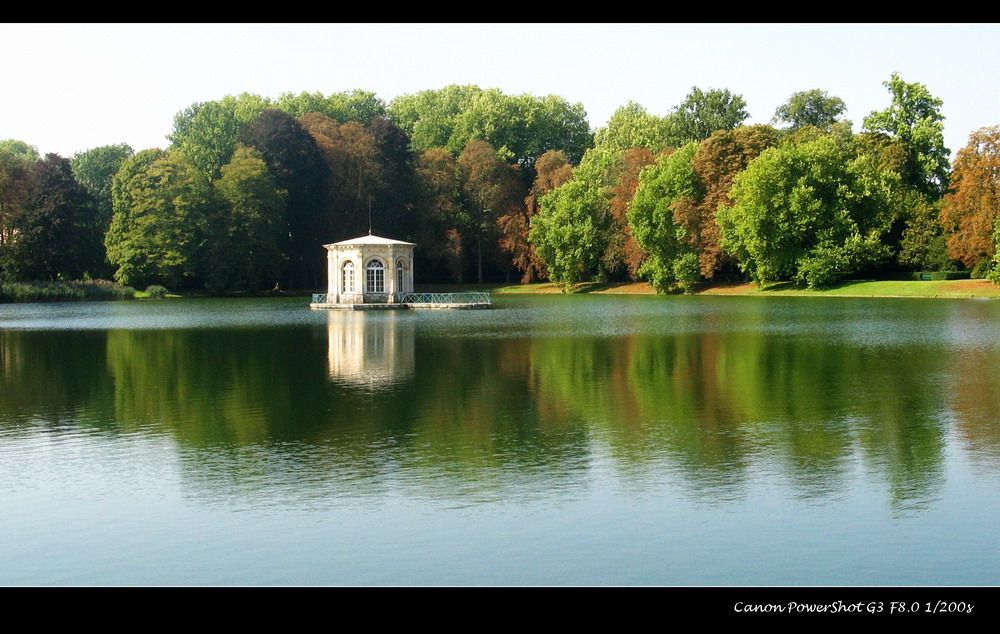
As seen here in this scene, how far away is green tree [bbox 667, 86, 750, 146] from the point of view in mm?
86750

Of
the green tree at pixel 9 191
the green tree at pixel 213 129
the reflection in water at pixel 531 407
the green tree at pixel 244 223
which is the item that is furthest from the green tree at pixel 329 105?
the reflection in water at pixel 531 407

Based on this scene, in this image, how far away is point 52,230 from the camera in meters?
77.6

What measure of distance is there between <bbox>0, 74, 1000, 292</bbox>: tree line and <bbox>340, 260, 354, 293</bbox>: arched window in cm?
1953

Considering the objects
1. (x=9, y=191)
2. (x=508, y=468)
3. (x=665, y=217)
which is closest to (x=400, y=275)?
(x=665, y=217)

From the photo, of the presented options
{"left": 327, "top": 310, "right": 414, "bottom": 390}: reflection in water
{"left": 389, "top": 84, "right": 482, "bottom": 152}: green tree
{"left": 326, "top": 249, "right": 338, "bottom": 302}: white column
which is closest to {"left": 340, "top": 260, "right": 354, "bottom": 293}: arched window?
{"left": 326, "top": 249, "right": 338, "bottom": 302}: white column

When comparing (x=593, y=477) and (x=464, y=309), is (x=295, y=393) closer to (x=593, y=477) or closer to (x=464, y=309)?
(x=593, y=477)

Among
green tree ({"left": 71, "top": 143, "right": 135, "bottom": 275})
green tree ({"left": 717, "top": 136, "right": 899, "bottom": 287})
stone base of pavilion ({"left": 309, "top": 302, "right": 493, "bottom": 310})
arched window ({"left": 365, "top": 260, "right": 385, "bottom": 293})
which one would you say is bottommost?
stone base of pavilion ({"left": 309, "top": 302, "right": 493, "bottom": 310})

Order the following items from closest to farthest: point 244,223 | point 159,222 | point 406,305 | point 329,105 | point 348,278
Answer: point 406,305 → point 348,278 → point 159,222 → point 244,223 → point 329,105

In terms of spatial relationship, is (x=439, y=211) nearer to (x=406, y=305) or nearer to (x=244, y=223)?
(x=244, y=223)

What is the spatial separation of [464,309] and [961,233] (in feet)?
100

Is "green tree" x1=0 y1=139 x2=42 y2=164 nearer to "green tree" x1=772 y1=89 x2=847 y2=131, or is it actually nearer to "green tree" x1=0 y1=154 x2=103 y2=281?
"green tree" x1=0 y1=154 x2=103 y2=281

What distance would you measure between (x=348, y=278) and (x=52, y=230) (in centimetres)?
2756

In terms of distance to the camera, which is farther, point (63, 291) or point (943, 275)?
point (63, 291)
